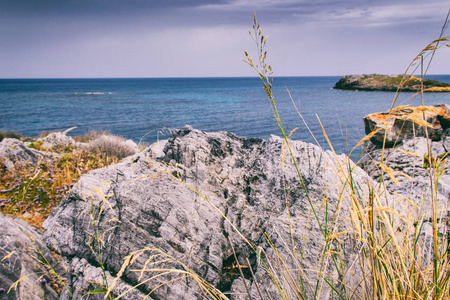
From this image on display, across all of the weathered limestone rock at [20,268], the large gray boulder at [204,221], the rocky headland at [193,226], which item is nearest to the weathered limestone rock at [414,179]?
the rocky headland at [193,226]

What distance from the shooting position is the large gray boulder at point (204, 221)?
2.94 m

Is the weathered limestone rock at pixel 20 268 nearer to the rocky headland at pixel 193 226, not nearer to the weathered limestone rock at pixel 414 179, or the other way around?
the rocky headland at pixel 193 226

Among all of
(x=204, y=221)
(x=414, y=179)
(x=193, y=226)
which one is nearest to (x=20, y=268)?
(x=193, y=226)

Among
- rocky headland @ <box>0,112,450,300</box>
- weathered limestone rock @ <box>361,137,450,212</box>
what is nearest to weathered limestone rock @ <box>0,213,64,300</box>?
rocky headland @ <box>0,112,450,300</box>

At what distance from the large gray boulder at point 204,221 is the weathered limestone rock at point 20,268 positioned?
0.30m

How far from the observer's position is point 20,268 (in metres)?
3.30

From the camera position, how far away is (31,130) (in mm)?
24656

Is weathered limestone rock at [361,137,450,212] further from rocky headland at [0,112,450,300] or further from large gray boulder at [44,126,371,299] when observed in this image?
large gray boulder at [44,126,371,299]

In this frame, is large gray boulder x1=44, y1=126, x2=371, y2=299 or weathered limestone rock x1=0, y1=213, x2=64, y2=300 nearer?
large gray boulder x1=44, y1=126, x2=371, y2=299

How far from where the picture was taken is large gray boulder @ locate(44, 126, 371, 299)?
2.94 m

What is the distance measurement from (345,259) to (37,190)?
634 centimetres

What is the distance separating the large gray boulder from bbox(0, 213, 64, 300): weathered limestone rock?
30 cm

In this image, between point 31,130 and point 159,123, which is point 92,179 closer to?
point 159,123

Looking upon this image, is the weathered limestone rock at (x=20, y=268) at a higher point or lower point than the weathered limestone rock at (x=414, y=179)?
lower
